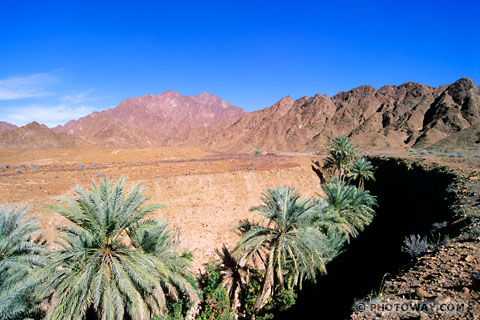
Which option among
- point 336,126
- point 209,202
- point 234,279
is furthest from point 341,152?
point 336,126

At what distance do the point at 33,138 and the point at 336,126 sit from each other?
117 metres

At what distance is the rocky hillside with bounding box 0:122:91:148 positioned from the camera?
74.5 meters

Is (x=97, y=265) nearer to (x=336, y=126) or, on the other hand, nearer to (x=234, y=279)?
(x=234, y=279)

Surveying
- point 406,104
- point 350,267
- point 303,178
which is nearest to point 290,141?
point 406,104

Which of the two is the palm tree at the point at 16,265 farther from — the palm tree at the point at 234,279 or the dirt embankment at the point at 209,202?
the palm tree at the point at 234,279

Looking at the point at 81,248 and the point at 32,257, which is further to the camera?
the point at 32,257

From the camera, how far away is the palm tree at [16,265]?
19.5 feet

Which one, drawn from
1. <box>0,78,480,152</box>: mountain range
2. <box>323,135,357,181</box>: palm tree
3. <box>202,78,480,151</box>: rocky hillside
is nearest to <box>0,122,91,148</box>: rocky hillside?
<box>0,78,480,152</box>: mountain range

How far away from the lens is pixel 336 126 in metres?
100

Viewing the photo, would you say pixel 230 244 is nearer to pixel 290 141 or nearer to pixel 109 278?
pixel 109 278

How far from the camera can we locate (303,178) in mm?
27250

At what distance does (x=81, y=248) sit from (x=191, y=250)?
8.58 meters

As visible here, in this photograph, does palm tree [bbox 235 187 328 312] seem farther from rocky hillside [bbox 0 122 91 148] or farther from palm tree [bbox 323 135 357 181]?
rocky hillside [bbox 0 122 91 148]

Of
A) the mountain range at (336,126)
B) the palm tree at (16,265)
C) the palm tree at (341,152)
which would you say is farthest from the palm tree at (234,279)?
the mountain range at (336,126)
